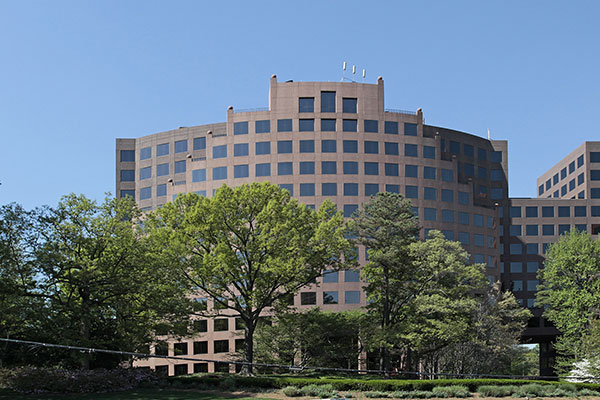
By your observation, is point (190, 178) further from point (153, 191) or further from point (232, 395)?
point (232, 395)

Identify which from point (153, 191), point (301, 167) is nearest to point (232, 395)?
point (301, 167)

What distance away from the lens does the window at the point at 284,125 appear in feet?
300

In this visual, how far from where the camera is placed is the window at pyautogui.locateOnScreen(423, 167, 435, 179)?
308ft

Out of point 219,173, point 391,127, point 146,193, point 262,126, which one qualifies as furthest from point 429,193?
point 146,193

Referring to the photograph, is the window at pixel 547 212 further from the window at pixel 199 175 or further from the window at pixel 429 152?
the window at pixel 199 175

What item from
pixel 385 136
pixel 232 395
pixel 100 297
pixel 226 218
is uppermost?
pixel 385 136

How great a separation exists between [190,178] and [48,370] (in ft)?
164

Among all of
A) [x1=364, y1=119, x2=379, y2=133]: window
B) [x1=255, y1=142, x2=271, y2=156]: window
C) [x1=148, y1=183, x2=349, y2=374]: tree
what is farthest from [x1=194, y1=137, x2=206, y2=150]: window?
[x1=148, y1=183, x2=349, y2=374]: tree

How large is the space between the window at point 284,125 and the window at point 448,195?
21355 mm

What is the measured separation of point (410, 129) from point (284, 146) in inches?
649

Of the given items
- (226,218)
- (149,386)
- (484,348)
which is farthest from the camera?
(484,348)

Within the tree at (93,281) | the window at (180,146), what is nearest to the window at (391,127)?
the window at (180,146)

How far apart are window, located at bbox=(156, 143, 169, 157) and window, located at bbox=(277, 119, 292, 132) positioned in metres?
19.1

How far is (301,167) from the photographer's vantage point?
296ft
